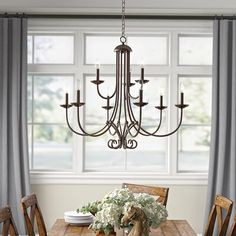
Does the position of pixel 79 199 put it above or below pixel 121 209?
below

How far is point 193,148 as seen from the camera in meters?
5.50

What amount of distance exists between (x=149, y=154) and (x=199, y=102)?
31.8 inches

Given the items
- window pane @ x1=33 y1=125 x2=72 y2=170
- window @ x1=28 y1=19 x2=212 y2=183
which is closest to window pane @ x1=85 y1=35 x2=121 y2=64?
window @ x1=28 y1=19 x2=212 y2=183

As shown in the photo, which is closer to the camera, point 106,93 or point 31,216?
point 31,216

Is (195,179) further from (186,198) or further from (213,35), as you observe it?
(213,35)

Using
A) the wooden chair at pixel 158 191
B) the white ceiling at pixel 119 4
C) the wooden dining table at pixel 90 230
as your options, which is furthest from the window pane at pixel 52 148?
the wooden dining table at pixel 90 230

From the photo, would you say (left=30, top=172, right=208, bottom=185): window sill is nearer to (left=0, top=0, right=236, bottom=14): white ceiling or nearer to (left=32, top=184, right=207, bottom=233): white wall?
(left=32, top=184, right=207, bottom=233): white wall

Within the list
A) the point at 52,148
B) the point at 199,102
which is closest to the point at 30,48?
the point at 52,148

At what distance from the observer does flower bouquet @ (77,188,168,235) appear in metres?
2.80

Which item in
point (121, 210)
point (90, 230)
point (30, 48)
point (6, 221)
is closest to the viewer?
point (121, 210)

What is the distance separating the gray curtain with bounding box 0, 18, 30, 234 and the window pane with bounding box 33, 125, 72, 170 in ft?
0.99

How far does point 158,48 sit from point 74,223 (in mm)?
2637

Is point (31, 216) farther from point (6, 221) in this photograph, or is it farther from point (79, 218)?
point (6, 221)

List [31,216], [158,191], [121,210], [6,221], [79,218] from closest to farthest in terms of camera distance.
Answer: [121,210], [6,221], [79,218], [31,216], [158,191]
